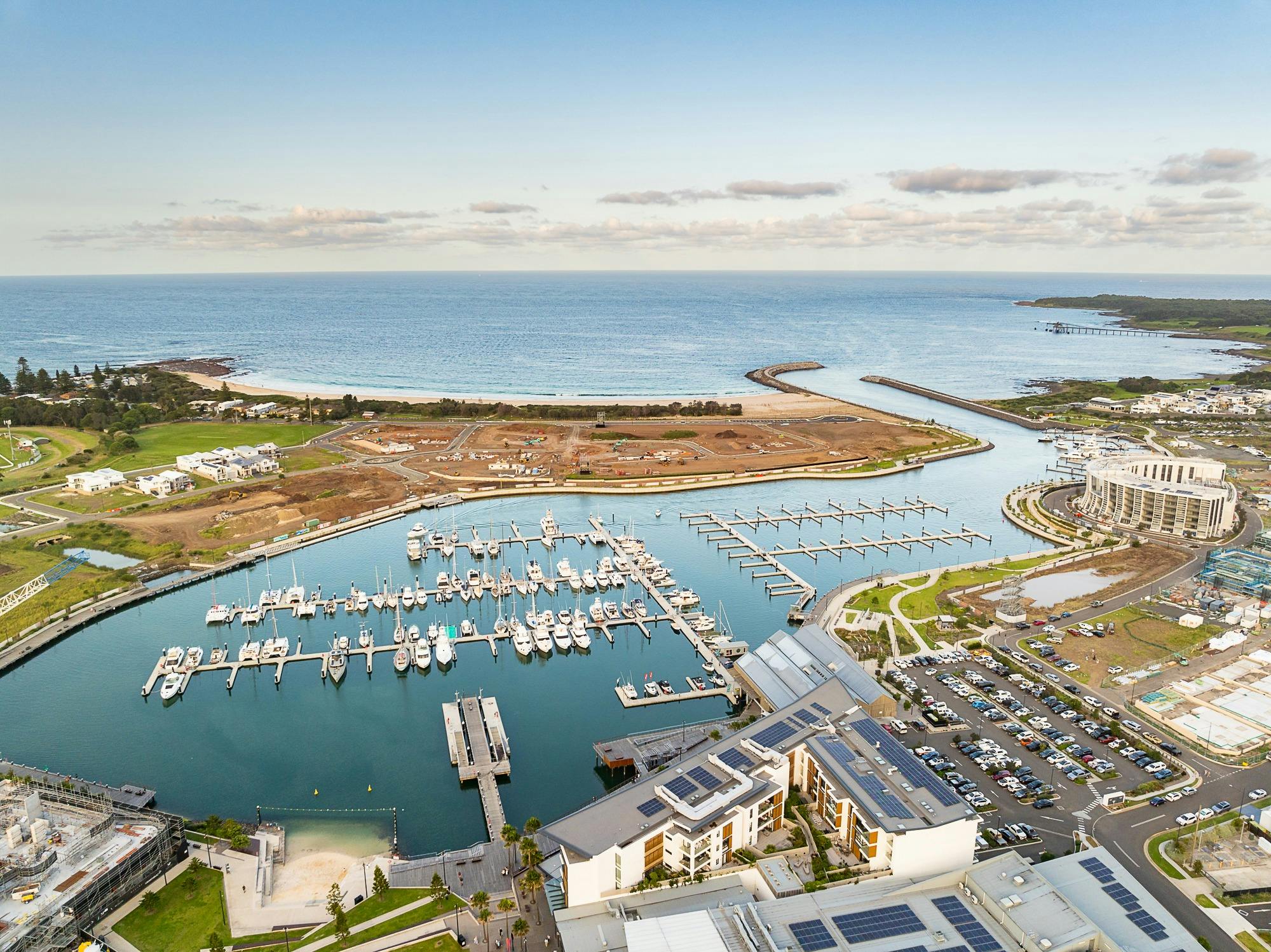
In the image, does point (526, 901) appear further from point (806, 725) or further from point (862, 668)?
point (862, 668)

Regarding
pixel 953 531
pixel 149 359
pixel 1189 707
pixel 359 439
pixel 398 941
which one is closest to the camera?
pixel 398 941

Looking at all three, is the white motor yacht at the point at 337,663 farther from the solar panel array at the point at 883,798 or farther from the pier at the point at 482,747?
the solar panel array at the point at 883,798

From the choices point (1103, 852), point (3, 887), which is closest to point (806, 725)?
point (1103, 852)

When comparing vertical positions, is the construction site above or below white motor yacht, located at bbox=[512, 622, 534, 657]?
above

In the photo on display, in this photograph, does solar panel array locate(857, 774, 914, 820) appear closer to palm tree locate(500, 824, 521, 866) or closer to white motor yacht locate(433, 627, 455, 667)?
palm tree locate(500, 824, 521, 866)

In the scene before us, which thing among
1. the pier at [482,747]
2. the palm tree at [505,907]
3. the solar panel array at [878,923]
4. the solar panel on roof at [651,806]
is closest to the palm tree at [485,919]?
the palm tree at [505,907]

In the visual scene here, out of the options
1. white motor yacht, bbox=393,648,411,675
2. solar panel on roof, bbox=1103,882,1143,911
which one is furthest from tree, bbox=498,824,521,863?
solar panel on roof, bbox=1103,882,1143,911
